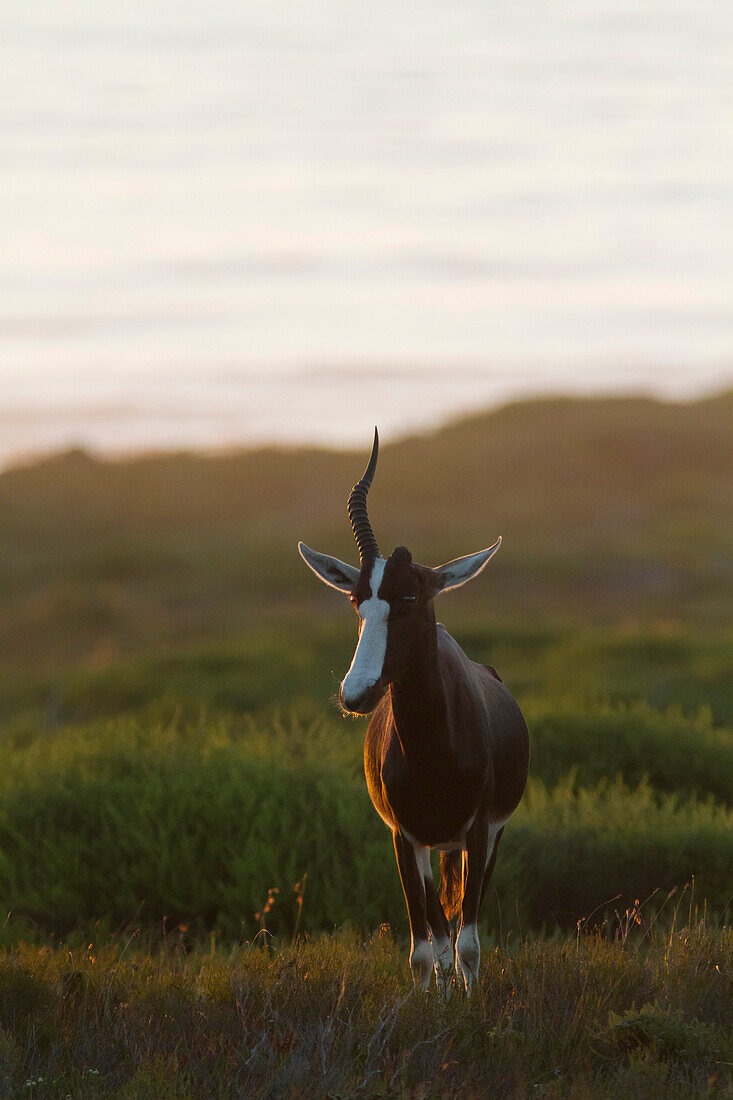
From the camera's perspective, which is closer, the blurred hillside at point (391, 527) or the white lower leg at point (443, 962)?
the white lower leg at point (443, 962)

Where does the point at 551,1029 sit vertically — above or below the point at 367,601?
below

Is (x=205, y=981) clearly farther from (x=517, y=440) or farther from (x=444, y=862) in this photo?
(x=517, y=440)

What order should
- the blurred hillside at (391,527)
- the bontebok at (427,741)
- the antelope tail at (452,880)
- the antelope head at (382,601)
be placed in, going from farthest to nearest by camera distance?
1. the blurred hillside at (391,527)
2. the antelope tail at (452,880)
3. the bontebok at (427,741)
4. the antelope head at (382,601)

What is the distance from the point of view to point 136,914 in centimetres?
949

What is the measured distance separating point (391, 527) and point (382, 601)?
54.3m

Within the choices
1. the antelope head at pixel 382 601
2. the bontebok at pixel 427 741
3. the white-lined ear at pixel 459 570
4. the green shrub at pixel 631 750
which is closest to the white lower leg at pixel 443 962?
the bontebok at pixel 427 741

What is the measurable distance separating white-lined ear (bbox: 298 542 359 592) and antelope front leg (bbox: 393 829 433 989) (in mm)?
1439

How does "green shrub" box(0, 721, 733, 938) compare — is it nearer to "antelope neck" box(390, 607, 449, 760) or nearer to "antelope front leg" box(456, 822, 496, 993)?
"antelope front leg" box(456, 822, 496, 993)

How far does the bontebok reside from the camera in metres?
5.64

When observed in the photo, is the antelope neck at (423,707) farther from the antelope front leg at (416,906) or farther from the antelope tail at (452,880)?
the antelope tail at (452,880)

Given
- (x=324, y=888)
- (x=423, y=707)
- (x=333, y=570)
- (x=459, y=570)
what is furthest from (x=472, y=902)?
(x=324, y=888)

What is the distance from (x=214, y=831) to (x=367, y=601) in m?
5.34

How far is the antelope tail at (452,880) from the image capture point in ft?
22.5

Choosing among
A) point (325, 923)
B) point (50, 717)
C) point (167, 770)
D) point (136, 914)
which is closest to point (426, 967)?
point (325, 923)
